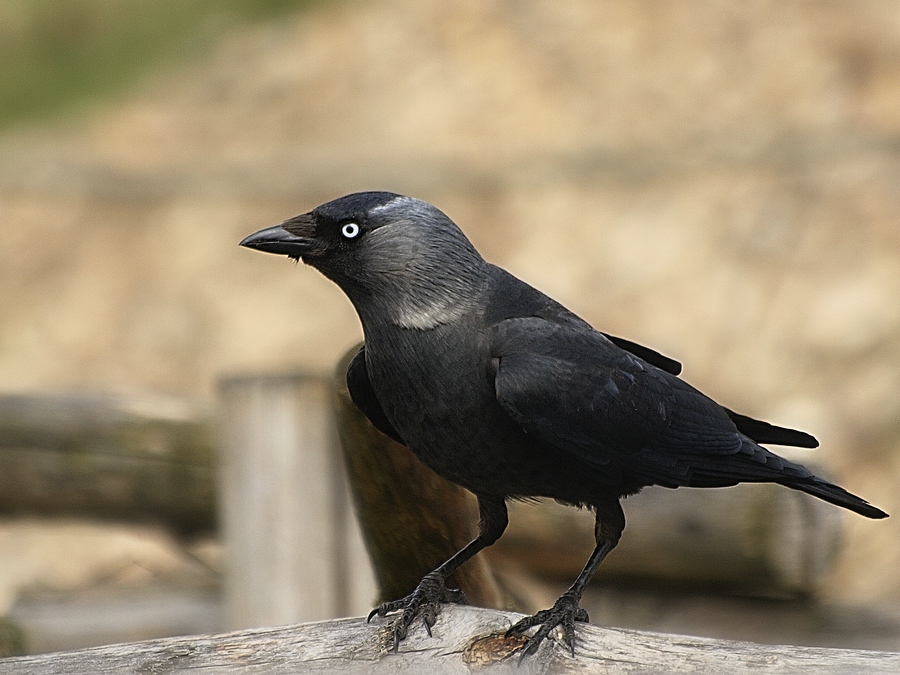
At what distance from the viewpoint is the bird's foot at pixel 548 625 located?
2182mm

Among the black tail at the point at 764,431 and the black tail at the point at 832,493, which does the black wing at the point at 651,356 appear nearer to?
the black tail at the point at 764,431

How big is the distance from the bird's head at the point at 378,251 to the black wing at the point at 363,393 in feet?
0.46

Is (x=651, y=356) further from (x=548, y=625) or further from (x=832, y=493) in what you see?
(x=548, y=625)

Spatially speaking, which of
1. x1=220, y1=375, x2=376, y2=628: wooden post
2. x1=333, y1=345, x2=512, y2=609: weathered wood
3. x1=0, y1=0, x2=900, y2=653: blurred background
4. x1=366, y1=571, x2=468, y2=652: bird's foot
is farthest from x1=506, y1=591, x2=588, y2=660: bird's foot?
x1=0, y1=0, x2=900, y2=653: blurred background

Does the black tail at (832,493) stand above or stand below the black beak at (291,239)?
below

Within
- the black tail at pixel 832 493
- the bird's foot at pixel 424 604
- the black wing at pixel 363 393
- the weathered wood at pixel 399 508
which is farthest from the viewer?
the weathered wood at pixel 399 508

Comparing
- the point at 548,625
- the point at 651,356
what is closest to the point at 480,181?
the point at 651,356

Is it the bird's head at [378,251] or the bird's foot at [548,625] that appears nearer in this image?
the bird's foot at [548,625]

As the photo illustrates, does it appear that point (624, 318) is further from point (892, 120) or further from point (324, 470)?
point (324, 470)

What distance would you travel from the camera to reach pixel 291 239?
237 cm

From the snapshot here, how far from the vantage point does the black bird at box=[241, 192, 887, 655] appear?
2273mm

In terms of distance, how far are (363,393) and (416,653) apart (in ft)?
1.79

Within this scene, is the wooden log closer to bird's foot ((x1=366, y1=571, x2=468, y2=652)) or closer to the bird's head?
bird's foot ((x1=366, y1=571, x2=468, y2=652))

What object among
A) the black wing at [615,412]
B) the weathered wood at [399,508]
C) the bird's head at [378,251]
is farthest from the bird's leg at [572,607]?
the bird's head at [378,251]
